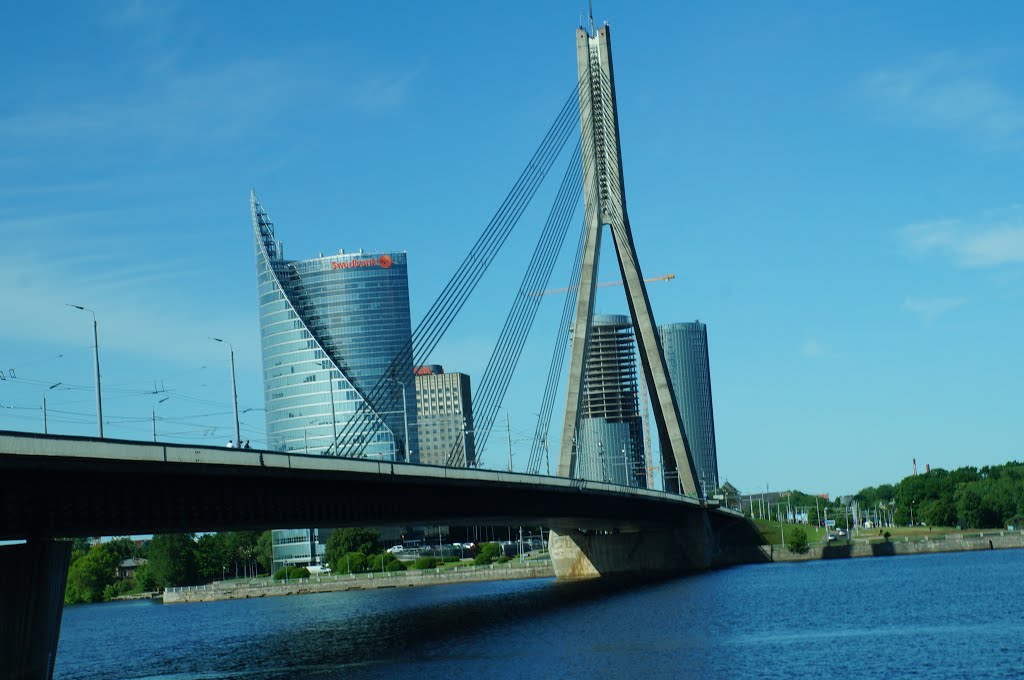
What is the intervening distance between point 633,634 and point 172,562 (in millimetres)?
127216

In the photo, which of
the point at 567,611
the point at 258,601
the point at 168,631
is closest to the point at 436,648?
the point at 567,611

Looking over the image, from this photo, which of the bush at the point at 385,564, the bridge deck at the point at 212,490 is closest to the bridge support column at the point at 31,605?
the bridge deck at the point at 212,490

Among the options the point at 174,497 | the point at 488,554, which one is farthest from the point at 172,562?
the point at 174,497

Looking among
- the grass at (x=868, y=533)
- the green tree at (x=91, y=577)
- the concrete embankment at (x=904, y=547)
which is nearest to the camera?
the concrete embankment at (x=904, y=547)

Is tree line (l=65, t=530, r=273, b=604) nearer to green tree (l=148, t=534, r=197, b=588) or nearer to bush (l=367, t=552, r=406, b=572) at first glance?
green tree (l=148, t=534, r=197, b=588)

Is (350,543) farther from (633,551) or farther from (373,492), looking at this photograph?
(373,492)

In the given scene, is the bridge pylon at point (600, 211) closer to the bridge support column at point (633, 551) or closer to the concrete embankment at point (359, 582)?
the bridge support column at point (633, 551)

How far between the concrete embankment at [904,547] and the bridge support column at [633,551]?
80.0 ft

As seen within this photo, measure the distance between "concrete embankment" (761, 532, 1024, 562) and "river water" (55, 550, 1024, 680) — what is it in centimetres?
3355

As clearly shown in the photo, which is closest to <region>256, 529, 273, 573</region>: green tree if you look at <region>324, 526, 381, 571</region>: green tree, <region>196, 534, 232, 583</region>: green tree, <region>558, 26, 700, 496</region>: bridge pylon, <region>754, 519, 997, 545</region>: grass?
<region>196, 534, 232, 583</region>: green tree

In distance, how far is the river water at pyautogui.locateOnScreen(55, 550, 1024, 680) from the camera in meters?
42.7

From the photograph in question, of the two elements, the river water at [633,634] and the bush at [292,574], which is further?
the bush at [292,574]

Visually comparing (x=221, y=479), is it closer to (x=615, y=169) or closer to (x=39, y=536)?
(x=39, y=536)

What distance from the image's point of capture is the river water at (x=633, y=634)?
140 feet
